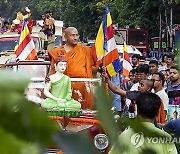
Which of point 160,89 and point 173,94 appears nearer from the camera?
point 173,94

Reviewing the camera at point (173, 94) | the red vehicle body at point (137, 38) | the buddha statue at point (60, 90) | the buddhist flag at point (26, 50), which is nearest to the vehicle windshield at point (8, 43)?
the buddhist flag at point (26, 50)

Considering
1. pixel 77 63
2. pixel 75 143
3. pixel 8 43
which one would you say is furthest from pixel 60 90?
pixel 8 43

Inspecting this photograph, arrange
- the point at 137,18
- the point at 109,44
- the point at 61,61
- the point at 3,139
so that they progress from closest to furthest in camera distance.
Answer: the point at 3,139 → the point at 61,61 → the point at 109,44 → the point at 137,18

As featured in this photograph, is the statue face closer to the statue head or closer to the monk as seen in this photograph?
the statue head

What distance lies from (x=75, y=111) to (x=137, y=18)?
19049mm

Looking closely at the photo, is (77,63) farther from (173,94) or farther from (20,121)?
(20,121)

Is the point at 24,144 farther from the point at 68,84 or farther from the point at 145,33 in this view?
the point at 145,33

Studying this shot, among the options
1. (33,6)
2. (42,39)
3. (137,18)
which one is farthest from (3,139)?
(33,6)

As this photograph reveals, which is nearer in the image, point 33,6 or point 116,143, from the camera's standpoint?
point 116,143

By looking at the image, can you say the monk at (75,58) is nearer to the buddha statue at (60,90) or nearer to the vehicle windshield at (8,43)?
the buddha statue at (60,90)

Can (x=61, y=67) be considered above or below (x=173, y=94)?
above

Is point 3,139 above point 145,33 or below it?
above

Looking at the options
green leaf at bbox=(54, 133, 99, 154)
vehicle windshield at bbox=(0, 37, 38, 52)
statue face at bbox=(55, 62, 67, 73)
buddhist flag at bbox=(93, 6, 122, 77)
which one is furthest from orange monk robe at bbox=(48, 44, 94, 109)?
vehicle windshield at bbox=(0, 37, 38, 52)

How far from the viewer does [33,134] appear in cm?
60
